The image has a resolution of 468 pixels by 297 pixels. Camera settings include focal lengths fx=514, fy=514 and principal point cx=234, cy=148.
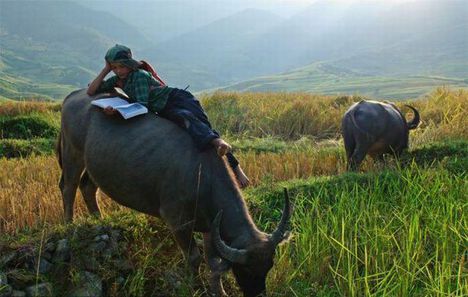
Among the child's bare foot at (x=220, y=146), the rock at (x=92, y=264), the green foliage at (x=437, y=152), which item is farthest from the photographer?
the green foliage at (x=437, y=152)

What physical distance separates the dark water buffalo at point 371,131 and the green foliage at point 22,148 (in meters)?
5.60

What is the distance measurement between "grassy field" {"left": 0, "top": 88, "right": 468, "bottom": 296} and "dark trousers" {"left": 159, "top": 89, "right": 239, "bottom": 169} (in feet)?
3.10

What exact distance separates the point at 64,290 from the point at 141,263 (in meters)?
0.60

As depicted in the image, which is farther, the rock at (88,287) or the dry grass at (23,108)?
the dry grass at (23,108)

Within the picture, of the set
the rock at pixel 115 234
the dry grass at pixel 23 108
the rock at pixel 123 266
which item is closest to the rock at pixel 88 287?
the rock at pixel 123 266

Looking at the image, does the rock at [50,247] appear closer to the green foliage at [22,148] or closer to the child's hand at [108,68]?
the child's hand at [108,68]

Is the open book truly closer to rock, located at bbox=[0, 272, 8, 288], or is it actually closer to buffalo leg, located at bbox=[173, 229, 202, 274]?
buffalo leg, located at bbox=[173, 229, 202, 274]

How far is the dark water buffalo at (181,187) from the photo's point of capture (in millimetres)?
3258

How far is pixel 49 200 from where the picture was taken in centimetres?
519

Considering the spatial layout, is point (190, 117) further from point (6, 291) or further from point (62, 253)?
point (6, 291)

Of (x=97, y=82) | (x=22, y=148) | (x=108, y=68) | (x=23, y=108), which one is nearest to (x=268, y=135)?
(x=22, y=148)

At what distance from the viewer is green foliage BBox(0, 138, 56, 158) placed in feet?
31.3

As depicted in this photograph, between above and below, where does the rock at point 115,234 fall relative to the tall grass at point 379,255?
above

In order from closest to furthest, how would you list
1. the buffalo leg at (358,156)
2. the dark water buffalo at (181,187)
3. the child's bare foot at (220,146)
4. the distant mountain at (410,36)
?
the dark water buffalo at (181,187) < the child's bare foot at (220,146) < the buffalo leg at (358,156) < the distant mountain at (410,36)
